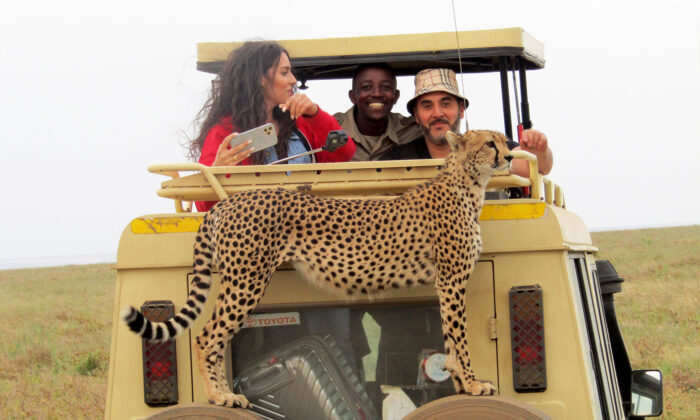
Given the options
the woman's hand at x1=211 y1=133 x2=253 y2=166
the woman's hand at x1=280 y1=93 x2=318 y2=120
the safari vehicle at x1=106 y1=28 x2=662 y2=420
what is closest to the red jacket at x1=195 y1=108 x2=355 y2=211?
the woman's hand at x1=280 y1=93 x2=318 y2=120

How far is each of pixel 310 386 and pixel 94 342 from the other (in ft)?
30.3

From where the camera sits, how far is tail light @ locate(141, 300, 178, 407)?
9.10 ft

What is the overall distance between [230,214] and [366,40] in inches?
79.2

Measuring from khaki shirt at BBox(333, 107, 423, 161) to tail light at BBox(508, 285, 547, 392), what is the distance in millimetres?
2250

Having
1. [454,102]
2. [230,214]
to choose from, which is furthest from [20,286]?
[230,214]

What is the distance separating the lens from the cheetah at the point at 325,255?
2615 millimetres

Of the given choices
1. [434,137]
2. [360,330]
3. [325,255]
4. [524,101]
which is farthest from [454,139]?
[524,101]

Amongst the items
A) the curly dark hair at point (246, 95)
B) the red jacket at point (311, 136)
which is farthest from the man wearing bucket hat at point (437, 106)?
the curly dark hair at point (246, 95)

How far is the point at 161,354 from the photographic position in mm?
2785

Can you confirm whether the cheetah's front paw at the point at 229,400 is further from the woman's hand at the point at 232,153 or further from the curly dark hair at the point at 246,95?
the curly dark hair at the point at 246,95

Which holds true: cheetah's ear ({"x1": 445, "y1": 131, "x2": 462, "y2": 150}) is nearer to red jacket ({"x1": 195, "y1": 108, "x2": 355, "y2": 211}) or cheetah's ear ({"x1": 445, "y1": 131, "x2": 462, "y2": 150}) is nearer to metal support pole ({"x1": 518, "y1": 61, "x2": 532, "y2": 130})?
red jacket ({"x1": 195, "y1": 108, "x2": 355, "y2": 211})

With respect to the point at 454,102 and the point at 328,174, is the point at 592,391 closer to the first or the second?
the point at 328,174

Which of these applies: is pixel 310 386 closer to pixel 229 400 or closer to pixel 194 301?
pixel 229 400

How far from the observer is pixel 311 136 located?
4.12 meters
